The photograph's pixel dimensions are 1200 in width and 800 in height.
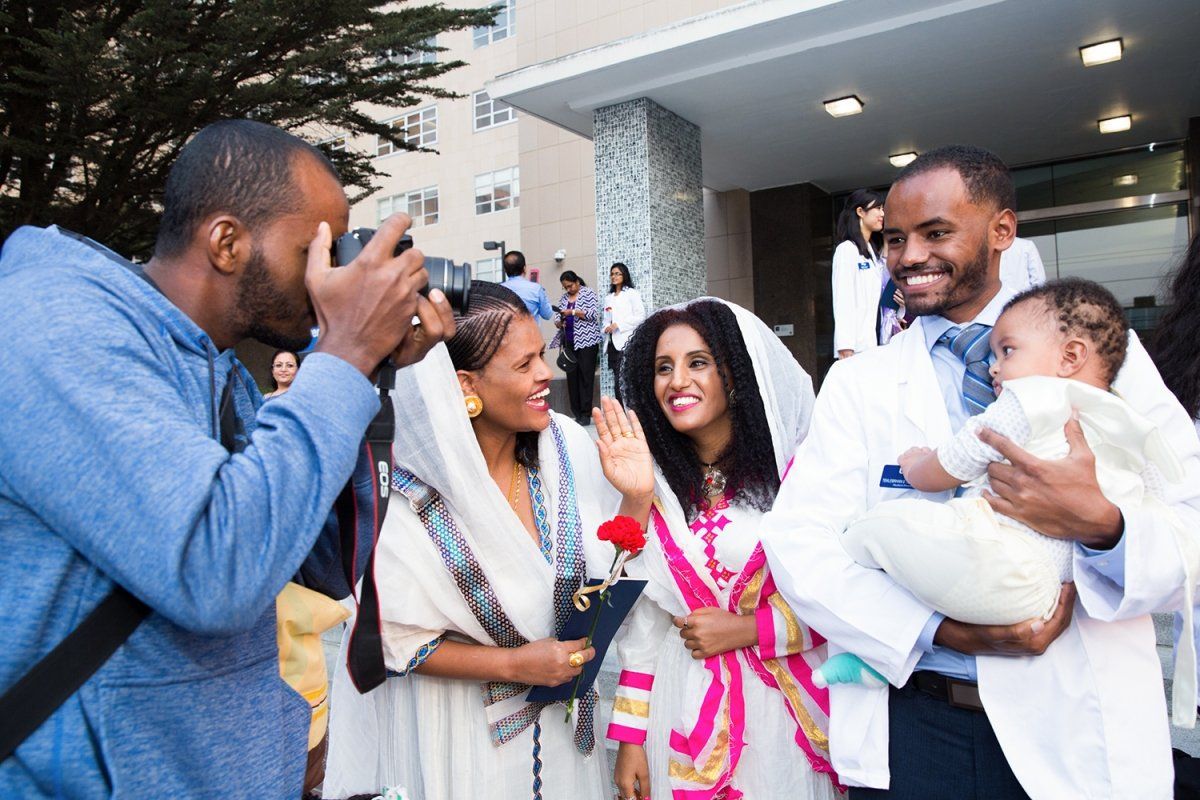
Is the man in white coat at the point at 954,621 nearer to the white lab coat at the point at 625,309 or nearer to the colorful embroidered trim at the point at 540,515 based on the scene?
the colorful embroidered trim at the point at 540,515

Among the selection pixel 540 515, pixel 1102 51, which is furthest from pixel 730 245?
pixel 540 515

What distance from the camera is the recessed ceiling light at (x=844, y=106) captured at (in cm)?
934

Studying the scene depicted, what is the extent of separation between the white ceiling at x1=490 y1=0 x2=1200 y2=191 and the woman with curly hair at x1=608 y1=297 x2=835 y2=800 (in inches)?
249

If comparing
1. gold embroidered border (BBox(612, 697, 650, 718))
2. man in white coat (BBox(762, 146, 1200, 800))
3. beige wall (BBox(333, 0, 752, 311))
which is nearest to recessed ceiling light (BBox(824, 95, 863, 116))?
beige wall (BBox(333, 0, 752, 311))

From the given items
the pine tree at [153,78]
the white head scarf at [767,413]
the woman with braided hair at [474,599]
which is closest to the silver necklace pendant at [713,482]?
the white head scarf at [767,413]

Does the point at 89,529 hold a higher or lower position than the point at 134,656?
higher

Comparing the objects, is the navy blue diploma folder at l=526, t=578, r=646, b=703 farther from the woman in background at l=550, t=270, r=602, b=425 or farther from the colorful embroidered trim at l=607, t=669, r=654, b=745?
the woman in background at l=550, t=270, r=602, b=425

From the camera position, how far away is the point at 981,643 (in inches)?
61.2

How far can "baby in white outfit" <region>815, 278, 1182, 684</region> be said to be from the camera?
1.48 metres

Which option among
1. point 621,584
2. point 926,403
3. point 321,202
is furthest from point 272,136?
point 926,403

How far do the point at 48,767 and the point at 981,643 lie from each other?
59.2 inches

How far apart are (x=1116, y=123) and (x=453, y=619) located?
1139 cm

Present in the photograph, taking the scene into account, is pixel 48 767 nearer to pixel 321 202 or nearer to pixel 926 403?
pixel 321 202

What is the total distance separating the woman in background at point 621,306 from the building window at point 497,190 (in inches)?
471
